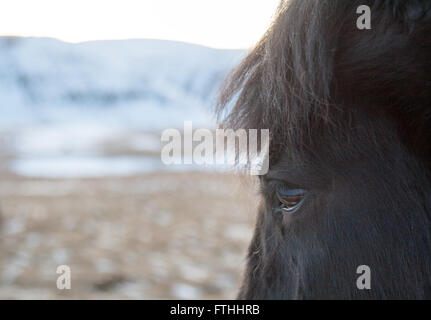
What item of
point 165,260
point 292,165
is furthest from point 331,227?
point 165,260

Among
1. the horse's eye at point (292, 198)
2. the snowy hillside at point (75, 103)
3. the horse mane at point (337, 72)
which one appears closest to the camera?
the horse mane at point (337, 72)

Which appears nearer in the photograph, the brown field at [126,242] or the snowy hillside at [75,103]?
the brown field at [126,242]

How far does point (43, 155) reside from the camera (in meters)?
21.6

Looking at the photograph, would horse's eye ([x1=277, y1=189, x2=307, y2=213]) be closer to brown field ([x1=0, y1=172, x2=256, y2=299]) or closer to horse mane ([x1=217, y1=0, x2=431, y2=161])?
horse mane ([x1=217, y1=0, x2=431, y2=161])

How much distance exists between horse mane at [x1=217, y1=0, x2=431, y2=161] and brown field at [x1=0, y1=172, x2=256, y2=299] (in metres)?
0.51

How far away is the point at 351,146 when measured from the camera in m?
0.91

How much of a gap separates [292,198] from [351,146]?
0.15 meters

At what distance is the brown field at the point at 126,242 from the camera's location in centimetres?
392

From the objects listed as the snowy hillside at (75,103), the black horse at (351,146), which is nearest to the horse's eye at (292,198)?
the black horse at (351,146)

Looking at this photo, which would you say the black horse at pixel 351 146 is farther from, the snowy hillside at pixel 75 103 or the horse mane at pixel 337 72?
the snowy hillside at pixel 75 103

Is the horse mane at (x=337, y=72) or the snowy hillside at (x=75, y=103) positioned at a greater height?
the snowy hillside at (x=75, y=103)

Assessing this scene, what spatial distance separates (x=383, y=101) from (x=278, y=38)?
27cm

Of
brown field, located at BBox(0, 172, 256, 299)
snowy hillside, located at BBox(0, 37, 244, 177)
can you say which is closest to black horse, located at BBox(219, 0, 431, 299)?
brown field, located at BBox(0, 172, 256, 299)
